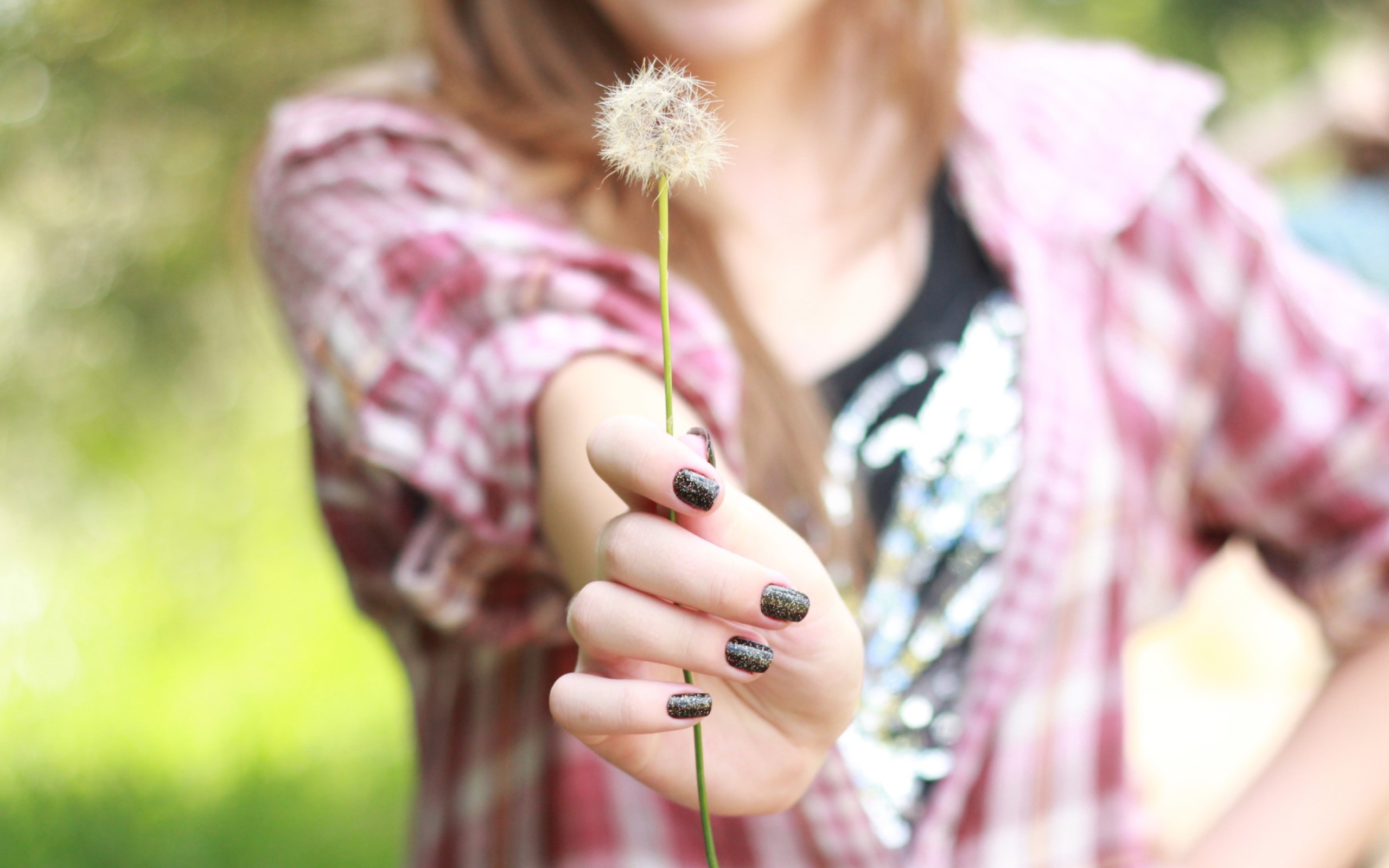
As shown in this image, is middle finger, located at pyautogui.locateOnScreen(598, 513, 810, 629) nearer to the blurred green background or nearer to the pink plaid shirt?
the pink plaid shirt

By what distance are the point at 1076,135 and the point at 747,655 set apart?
28.1 inches

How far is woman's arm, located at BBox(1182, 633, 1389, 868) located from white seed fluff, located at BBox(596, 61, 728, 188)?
2.30 ft

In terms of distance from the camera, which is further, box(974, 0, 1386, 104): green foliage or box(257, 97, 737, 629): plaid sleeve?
box(974, 0, 1386, 104): green foliage

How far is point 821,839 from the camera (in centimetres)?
74

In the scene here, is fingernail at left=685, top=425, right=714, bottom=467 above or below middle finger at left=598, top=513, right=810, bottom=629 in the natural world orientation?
above

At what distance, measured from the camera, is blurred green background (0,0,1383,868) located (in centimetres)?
195

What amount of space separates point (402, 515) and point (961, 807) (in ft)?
1.51

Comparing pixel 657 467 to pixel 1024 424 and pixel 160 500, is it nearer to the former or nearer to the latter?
pixel 1024 424

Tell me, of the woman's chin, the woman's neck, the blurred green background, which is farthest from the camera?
the blurred green background

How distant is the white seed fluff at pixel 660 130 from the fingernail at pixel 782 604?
144 millimetres

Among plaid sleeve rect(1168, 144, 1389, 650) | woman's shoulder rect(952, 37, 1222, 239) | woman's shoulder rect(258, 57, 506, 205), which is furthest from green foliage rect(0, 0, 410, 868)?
plaid sleeve rect(1168, 144, 1389, 650)

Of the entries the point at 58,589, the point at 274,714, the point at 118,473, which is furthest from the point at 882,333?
the point at 118,473

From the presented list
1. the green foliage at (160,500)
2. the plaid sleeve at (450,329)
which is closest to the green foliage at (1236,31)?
the green foliage at (160,500)

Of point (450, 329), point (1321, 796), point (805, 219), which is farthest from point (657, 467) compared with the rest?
point (1321, 796)
